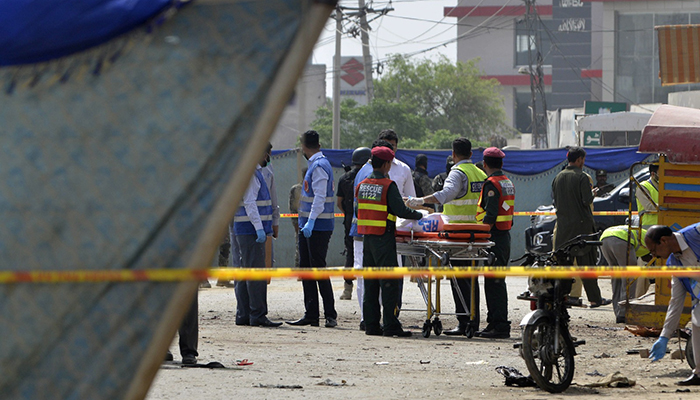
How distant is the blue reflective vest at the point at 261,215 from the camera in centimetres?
1059

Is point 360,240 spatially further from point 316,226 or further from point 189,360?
point 189,360

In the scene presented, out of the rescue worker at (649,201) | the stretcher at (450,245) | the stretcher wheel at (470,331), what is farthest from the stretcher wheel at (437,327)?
the rescue worker at (649,201)

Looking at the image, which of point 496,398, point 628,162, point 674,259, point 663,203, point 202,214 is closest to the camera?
point 202,214

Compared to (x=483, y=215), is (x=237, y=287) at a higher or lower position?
lower

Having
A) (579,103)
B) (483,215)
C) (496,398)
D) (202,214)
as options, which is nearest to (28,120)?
(202,214)

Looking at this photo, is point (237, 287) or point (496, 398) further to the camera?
Result: point (237, 287)

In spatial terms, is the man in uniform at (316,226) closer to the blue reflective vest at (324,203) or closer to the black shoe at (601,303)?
the blue reflective vest at (324,203)

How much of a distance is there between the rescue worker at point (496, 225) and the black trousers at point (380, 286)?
2.92 feet

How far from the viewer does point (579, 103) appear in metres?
94.4

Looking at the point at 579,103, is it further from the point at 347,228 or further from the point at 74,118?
the point at 74,118

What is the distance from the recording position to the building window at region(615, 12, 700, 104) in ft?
149

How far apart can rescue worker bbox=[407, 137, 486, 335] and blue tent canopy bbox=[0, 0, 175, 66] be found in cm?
645

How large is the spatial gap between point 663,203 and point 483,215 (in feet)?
5.77

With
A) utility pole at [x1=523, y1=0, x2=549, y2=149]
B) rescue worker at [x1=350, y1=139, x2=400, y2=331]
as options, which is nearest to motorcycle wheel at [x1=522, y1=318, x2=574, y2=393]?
rescue worker at [x1=350, y1=139, x2=400, y2=331]
